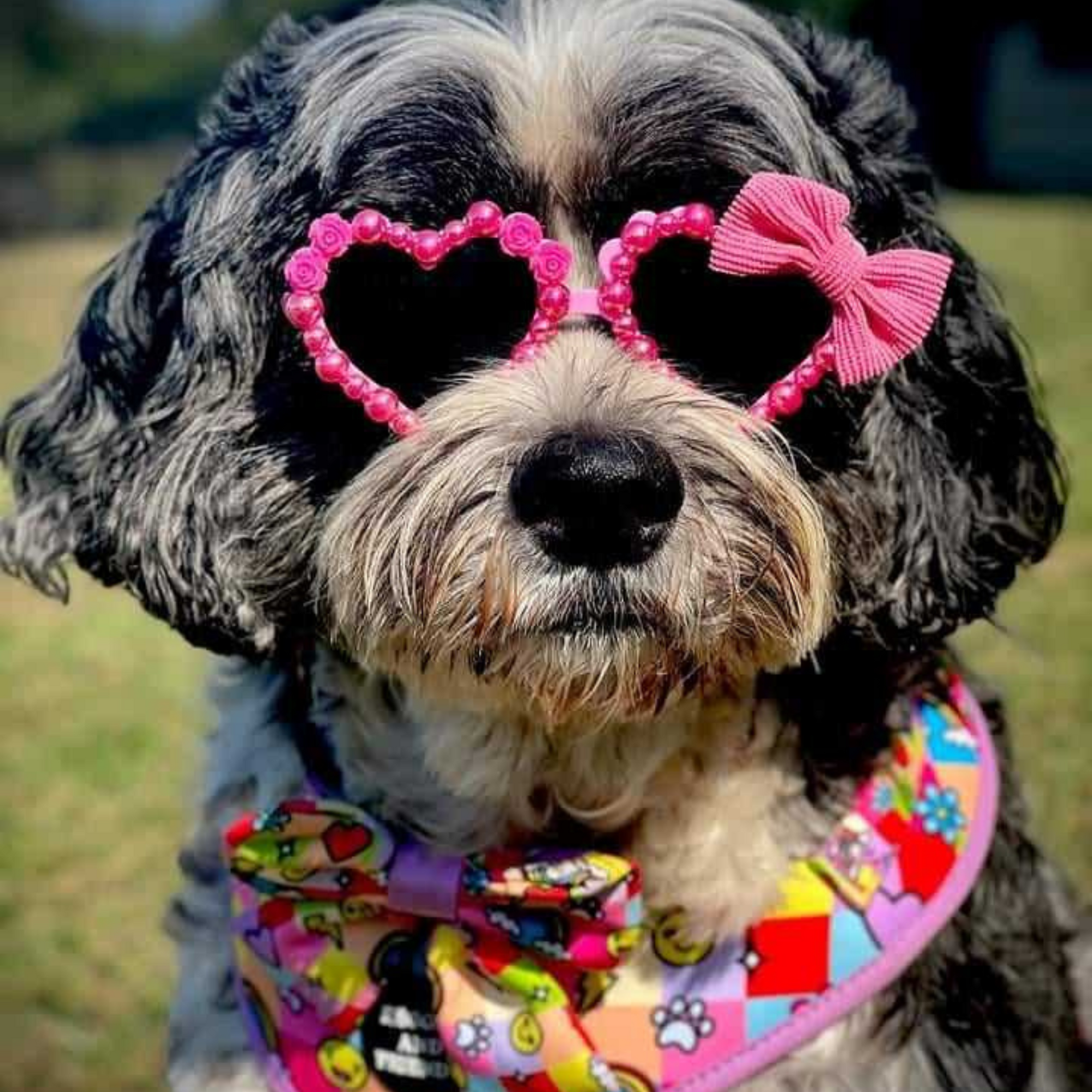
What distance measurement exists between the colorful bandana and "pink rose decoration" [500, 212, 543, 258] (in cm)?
88

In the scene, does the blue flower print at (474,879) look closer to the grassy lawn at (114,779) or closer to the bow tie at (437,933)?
the bow tie at (437,933)

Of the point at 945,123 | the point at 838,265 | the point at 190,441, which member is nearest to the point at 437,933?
the point at 190,441

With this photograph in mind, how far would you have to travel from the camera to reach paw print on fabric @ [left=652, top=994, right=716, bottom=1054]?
254cm

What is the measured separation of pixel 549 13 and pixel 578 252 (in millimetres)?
354

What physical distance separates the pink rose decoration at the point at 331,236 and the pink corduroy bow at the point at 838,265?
468 mm

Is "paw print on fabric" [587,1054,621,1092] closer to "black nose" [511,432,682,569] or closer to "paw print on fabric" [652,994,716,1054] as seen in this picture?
→ "paw print on fabric" [652,994,716,1054]

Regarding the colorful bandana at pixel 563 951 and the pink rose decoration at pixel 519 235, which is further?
the colorful bandana at pixel 563 951

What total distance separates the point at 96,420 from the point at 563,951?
1058 millimetres

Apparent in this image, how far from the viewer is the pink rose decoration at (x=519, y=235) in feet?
7.21

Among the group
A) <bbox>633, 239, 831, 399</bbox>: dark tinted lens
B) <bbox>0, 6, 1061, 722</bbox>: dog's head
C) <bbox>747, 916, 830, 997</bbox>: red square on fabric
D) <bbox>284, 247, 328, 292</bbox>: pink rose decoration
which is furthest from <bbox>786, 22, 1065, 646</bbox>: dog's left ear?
<bbox>284, 247, 328, 292</bbox>: pink rose decoration

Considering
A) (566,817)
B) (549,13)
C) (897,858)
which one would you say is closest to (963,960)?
(897,858)

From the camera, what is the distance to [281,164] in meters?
2.46

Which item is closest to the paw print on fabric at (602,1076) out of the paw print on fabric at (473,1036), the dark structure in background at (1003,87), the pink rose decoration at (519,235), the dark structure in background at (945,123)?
the paw print on fabric at (473,1036)

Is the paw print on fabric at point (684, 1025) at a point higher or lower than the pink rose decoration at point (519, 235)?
lower
